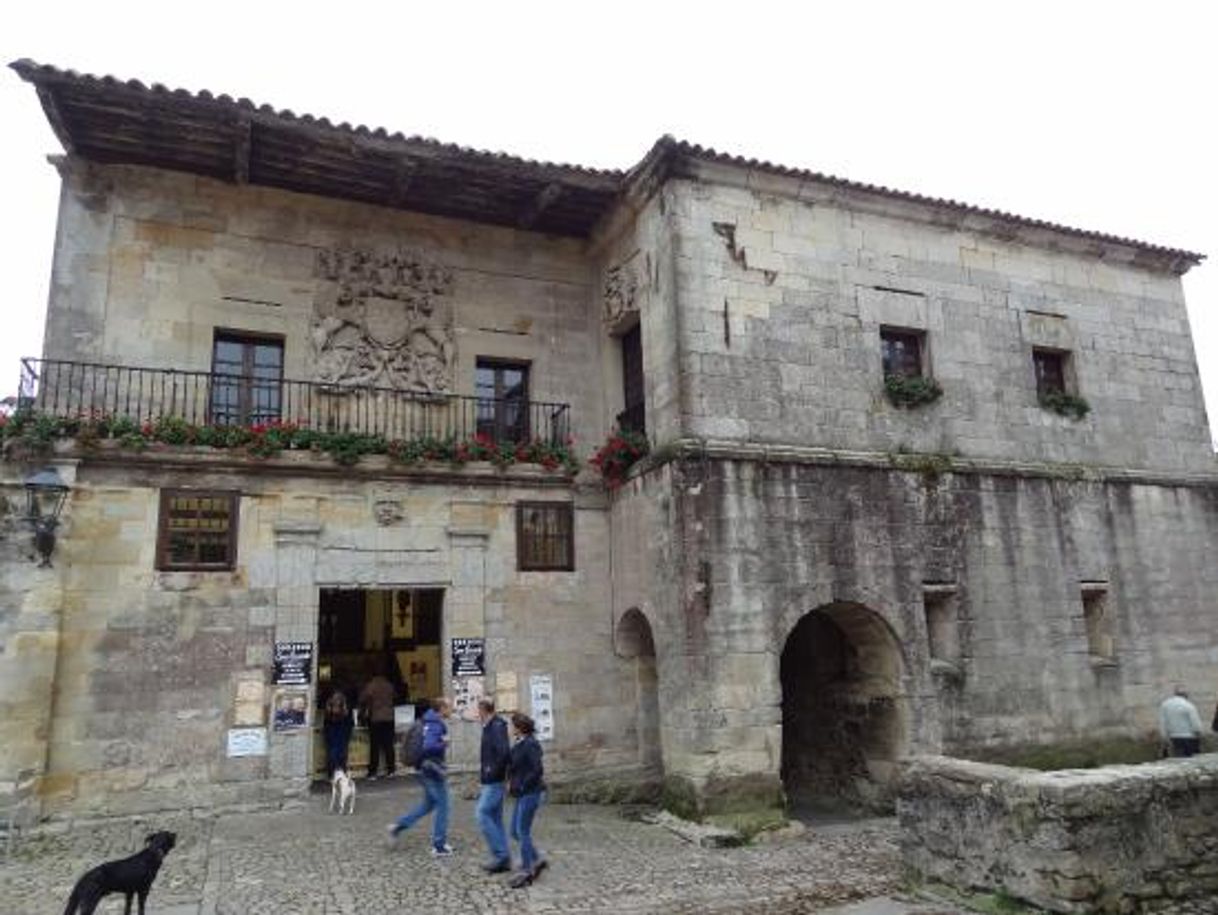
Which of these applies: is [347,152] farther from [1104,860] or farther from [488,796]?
[1104,860]

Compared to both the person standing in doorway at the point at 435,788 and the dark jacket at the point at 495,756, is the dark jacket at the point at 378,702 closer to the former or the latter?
the person standing in doorway at the point at 435,788

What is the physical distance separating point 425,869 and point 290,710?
332cm

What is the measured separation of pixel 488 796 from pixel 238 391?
6.57 m

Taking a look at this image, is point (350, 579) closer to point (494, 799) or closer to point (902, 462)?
point (494, 799)

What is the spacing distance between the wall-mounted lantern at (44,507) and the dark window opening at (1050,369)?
13.0 meters

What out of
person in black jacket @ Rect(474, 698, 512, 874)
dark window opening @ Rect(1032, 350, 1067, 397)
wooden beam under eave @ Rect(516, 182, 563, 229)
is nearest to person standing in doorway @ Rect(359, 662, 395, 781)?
person in black jacket @ Rect(474, 698, 512, 874)

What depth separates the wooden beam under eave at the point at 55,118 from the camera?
1000 cm

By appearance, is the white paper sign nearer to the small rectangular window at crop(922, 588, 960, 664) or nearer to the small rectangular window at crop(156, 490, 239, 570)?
the small rectangular window at crop(156, 490, 239, 570)

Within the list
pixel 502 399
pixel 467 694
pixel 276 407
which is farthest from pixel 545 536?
pixel 276 407

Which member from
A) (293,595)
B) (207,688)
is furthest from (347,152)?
(207,688)

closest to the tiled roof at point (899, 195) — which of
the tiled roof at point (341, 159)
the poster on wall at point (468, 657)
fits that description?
the tiled roof at point (341, 159)

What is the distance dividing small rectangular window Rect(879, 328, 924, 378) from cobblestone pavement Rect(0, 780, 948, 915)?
599 centimetres

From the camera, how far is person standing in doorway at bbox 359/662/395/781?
11.7m

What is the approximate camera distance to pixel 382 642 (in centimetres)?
1518
